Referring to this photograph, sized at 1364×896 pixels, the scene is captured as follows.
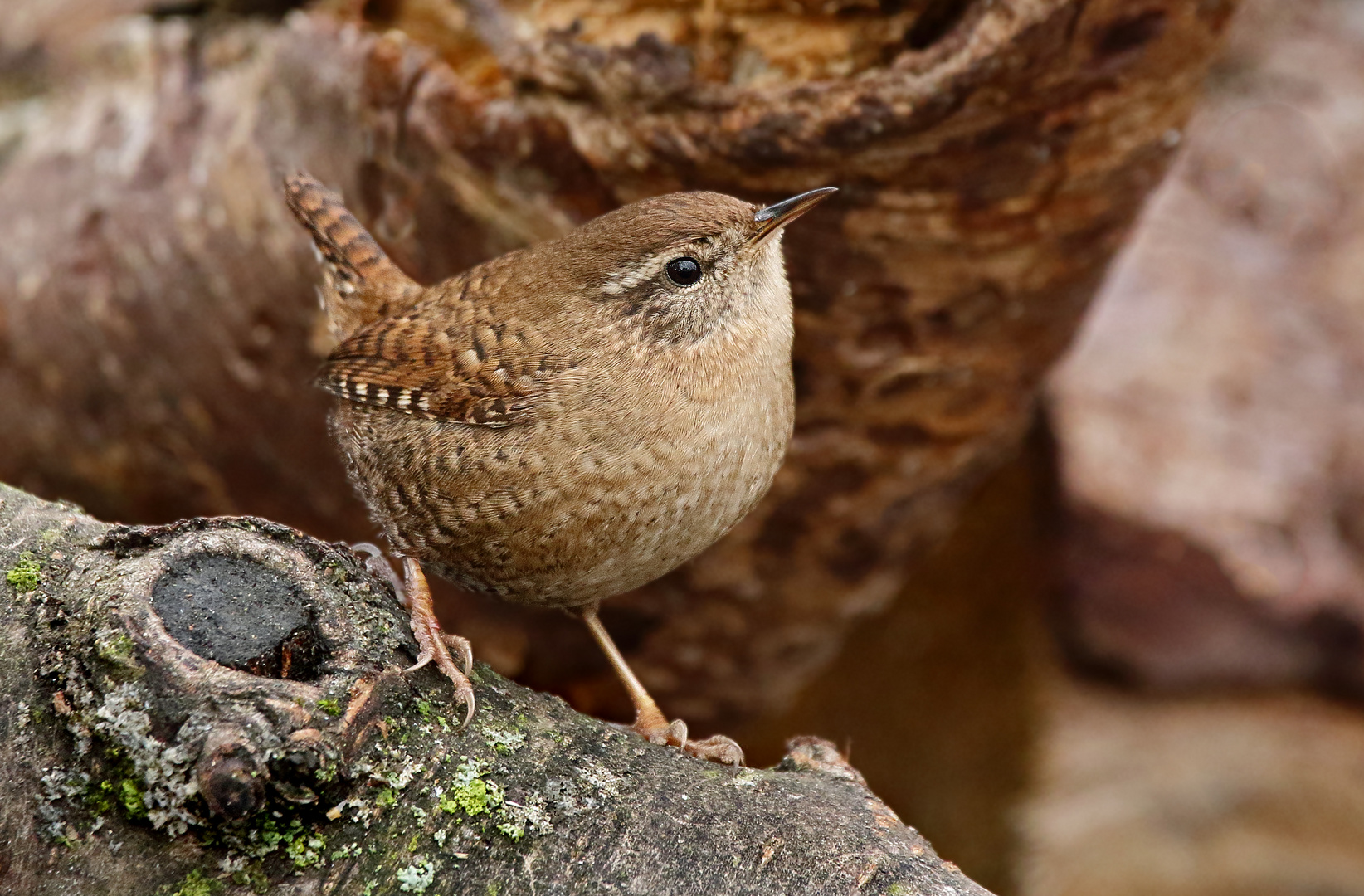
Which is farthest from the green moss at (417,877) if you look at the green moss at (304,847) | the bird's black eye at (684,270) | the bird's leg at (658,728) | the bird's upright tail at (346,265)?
the bird's upright tail at (346,265)

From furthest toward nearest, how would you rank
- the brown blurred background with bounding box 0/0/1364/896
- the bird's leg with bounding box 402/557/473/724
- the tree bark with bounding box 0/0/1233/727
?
the brown blurred background with bounding box 0/0/1364/896, the tree bark with bounding box 0/0/1233/727, the bird's leg with bounding box 402/557/473/724

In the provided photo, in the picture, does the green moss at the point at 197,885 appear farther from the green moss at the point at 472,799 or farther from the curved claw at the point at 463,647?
the curved claw at the point at 463,647

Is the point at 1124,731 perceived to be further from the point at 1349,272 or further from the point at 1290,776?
the point at 1349,272

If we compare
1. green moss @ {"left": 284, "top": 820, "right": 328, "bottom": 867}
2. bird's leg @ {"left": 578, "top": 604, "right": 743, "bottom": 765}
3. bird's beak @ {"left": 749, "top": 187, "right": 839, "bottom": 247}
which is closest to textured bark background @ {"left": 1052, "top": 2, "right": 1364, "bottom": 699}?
bird's leg @ {"left": 578, "top": 604, "right": 743, "bottom": 765}

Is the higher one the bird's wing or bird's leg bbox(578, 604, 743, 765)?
the bird's wing

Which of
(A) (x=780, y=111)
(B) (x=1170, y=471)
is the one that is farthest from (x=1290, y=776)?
(A) (x=780, y=111)

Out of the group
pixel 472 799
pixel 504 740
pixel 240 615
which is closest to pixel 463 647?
pixel 504 740

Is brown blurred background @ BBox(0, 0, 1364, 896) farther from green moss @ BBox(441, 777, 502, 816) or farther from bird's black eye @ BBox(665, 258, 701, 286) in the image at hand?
green moss @ BBox(441, 777, 502, 816)
